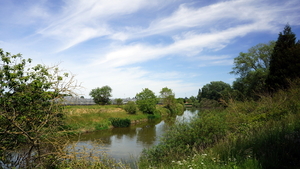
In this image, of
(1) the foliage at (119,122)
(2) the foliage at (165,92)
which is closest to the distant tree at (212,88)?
(2) the foliage at (165,92)

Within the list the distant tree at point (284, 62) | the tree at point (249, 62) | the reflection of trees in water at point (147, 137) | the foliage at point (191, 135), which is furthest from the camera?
the tree at point (249, 62)

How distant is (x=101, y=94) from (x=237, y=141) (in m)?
47.6

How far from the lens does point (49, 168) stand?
6.98 meters

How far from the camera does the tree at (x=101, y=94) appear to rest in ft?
167

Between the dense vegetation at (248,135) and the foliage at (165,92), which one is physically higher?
the foliage at (165,92)

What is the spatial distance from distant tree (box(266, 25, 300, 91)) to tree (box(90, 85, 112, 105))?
3763 cm

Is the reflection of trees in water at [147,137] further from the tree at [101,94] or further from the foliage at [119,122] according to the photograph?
the tree at [101,94]

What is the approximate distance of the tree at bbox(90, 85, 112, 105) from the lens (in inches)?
2009

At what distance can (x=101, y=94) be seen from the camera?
51.6 metres

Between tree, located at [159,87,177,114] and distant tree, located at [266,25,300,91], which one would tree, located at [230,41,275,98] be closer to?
distant tree, located at [266,25,300,91]

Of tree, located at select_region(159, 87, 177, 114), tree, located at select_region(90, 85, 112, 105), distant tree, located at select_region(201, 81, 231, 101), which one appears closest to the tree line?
tree, located at select_region(159, 87, 177, 114)

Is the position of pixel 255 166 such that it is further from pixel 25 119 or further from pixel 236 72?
pixel 236 72

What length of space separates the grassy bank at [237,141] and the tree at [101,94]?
3936 cm

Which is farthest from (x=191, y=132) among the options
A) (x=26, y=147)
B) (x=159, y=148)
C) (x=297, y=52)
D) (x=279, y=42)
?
(x=279, y=42)
